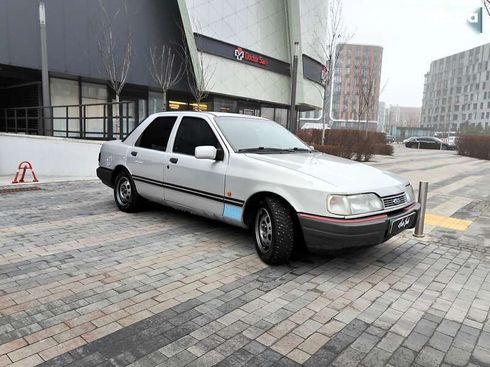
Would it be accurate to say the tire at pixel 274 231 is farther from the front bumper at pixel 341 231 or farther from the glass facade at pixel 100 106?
the glass facade at pixel 100 106

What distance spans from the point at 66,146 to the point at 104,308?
9.94 meters

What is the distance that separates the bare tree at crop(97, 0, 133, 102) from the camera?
16750 mm

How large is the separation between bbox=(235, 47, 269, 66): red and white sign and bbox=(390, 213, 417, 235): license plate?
2053 cm

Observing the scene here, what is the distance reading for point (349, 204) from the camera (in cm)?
401

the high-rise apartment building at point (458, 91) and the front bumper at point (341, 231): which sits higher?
the high-rise apartment building at point (458, 91)

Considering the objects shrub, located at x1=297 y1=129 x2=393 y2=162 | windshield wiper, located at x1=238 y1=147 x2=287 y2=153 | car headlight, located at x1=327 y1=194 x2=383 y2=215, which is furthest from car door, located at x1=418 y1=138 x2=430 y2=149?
car headlight, located at x1=327 y1=194 x2=383 y2=215

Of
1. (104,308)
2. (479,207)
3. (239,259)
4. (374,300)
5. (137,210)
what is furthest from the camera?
(479,207)

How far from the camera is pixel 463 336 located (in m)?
3.18

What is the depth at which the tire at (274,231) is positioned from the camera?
4.25m

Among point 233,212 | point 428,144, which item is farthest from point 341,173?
point 428,144

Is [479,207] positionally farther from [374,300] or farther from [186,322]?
[186,322]

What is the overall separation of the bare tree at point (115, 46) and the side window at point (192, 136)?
1210 cm

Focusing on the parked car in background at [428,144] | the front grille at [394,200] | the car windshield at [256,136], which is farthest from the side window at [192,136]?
the parked car in background at [428,144]

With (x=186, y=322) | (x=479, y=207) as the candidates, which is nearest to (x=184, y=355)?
(x=186, y=322)
